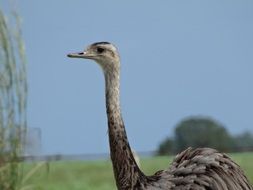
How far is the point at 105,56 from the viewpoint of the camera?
6.21 metres

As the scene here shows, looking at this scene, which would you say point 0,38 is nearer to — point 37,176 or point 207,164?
point 37,176

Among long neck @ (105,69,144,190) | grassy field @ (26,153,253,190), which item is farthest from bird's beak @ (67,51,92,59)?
grassy field @ (26,153,253,190)

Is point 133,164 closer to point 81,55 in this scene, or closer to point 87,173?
point 81,55

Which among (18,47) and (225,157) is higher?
(18,47)

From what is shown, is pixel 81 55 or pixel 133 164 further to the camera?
pixel 81 55

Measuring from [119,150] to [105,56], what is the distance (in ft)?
2.11

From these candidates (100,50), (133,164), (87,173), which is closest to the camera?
(133,164)

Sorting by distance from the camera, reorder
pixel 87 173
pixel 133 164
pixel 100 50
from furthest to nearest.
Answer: pixel 87 173
pixel 100 50
pixel 133 164

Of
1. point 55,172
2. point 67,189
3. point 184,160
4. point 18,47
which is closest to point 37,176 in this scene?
point 18,47

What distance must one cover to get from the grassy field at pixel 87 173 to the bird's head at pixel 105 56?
16.1ft

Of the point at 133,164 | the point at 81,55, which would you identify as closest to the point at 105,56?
the point at 81,55

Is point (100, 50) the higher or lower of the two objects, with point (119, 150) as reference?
higher

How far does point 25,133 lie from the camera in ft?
24.6

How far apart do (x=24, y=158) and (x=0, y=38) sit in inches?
40.0
